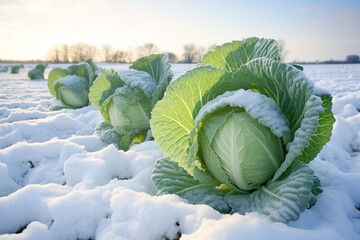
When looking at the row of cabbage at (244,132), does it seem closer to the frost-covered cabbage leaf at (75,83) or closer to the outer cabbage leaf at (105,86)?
the outer cabbage leaf at (105,86)

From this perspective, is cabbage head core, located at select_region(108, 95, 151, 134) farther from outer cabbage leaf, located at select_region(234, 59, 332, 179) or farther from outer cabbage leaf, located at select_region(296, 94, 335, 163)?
outer cabbage leaf, located at select_region(296, 94, 335, 163)

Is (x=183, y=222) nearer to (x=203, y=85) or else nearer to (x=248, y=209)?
(x=248, y=209)

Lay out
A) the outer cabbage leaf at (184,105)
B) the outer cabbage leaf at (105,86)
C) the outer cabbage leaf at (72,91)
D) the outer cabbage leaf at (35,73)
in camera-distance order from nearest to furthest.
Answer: the outer cabbage leaf at (184,105) → the outer cabbage leaf at (105,86) → the outer cabbage leaf at (72,91) → the outer cabbage leaf at (35,73)

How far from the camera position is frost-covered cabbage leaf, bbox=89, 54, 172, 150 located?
345 centimetres

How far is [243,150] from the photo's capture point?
6.14ft

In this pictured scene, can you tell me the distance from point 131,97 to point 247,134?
1.89 m

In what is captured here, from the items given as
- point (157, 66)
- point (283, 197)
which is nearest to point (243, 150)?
point (283, 197)

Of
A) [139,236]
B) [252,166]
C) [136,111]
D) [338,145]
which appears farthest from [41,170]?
[338,145]

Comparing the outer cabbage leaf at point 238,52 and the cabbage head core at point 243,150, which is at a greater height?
the outer cabbage leaf at point 238,52

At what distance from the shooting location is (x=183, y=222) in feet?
5.84

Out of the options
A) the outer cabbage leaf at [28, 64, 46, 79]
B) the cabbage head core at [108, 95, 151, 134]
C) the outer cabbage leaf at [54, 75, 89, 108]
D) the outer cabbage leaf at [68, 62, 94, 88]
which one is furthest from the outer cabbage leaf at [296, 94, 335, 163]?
the outer cabbage leaf at [28, 64, 46, 79]

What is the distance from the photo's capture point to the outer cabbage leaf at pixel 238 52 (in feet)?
7.63

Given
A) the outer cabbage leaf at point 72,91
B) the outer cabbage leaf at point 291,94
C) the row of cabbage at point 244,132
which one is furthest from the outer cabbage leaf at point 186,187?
the outer cabbage leaf at point 72,91

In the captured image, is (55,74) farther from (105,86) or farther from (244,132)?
(244,132)
